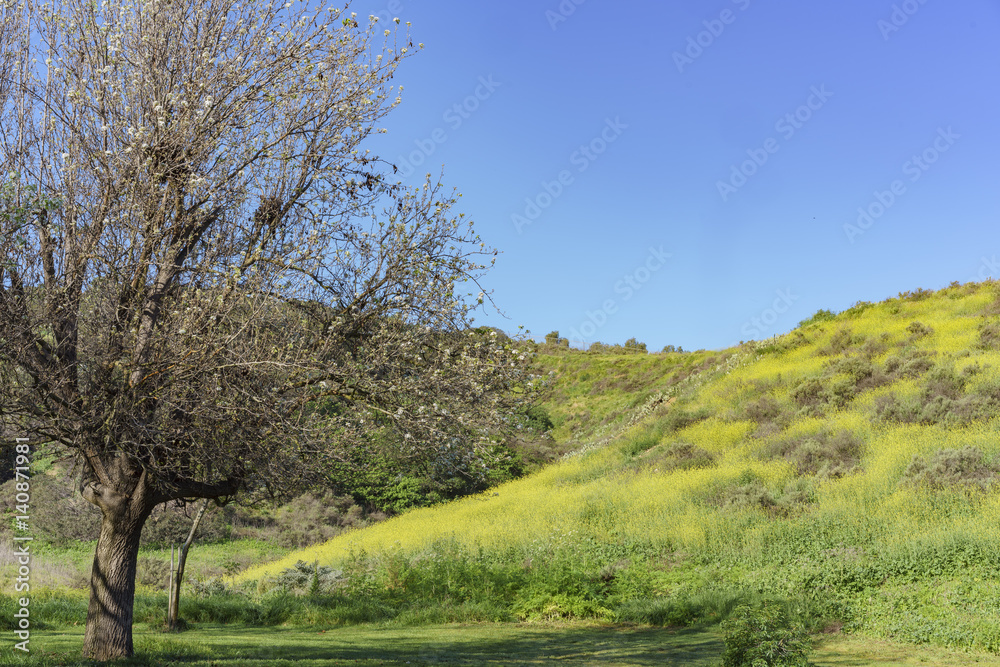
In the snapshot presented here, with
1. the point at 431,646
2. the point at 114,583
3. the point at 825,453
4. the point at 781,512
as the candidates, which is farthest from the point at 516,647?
the point at 825,453

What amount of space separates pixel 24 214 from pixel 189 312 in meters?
2.02

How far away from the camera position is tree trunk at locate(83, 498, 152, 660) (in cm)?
977

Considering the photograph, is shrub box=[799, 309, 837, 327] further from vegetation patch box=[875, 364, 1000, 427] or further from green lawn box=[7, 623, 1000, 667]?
green lawn box=[7, 623, 1000, 667]

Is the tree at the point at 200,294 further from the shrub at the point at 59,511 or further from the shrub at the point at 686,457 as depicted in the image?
the shrub at the point at 59,511

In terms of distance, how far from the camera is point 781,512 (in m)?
19.0

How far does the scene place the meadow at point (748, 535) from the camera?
1391 cm

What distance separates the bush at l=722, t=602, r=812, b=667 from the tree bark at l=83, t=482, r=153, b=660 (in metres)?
8.04

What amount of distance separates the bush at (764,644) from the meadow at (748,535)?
3.18m

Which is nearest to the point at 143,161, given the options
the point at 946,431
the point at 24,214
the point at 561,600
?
the point at 24,214

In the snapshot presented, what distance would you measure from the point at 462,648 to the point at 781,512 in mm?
10337

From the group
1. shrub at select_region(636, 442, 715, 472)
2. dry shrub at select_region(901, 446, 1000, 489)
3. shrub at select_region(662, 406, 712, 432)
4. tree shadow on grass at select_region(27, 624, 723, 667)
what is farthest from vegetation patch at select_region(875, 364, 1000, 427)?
tree shadow on grass at select_region(27, 624, 723, 667)

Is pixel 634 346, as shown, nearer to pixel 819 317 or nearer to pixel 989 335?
pixel 819 317

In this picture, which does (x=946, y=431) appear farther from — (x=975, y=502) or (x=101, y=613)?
(x=101, y=613)

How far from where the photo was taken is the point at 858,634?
12.9 meters
